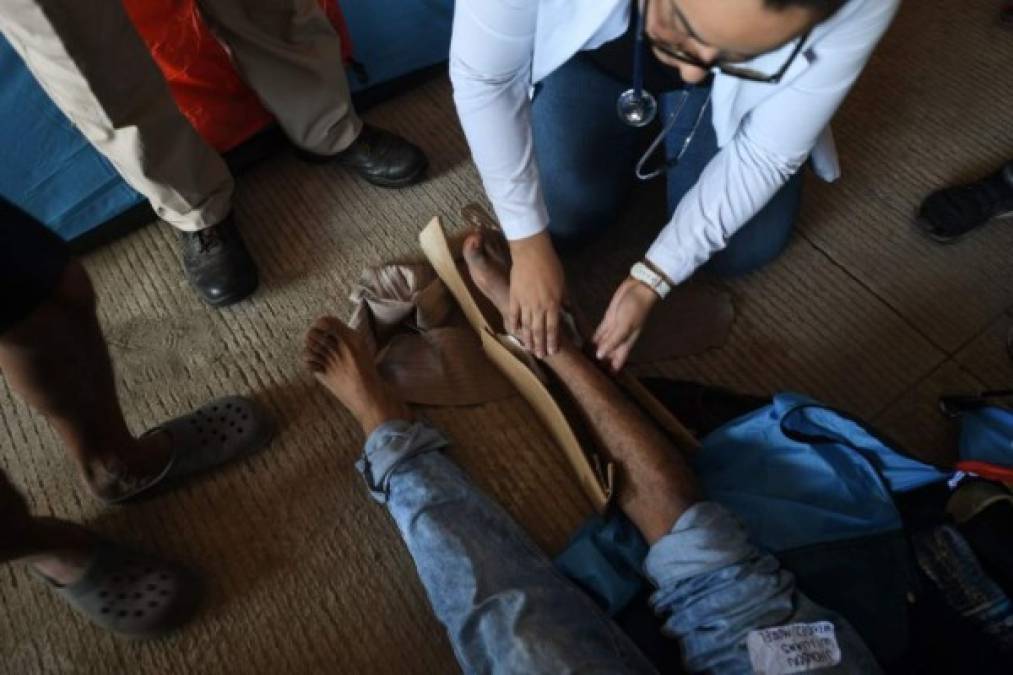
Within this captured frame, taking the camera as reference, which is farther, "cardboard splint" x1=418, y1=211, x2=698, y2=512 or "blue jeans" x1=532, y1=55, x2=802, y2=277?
"blue jeans" x1=532, y1=55, x2=802, y2=277

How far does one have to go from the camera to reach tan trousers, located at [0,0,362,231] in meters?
0.86

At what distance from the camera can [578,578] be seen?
2.83 ft

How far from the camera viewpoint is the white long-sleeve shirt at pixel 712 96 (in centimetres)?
75

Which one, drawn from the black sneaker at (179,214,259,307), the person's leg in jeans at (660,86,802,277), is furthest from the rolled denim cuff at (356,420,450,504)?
the person's leg in jeans at (660,86,802,277)

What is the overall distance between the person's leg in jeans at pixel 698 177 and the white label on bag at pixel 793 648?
647 mm

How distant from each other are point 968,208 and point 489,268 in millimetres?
891

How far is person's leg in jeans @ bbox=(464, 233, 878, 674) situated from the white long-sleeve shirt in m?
0.26

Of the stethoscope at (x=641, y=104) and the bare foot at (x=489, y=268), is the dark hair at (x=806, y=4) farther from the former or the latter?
the bare foot at (x=489, y=268)

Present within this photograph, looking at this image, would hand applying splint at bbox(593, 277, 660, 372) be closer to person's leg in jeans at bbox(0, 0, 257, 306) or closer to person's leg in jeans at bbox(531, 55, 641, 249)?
person's leg in jeans at bbox(531, 55, 641, 249)

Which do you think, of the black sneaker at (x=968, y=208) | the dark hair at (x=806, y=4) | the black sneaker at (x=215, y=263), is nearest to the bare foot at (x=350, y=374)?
the black sneaker at (x=215, y=263)

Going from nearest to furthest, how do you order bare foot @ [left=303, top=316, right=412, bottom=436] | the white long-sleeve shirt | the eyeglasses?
the eyeglasses, the white long-sleeve shirt, bare foot @ [left=303, top=316, right=412, bottom=436]

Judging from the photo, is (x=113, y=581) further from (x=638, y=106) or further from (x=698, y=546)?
(x=638, y=106)

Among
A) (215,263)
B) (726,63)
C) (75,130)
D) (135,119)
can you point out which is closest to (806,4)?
(726,63)

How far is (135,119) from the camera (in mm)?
956
